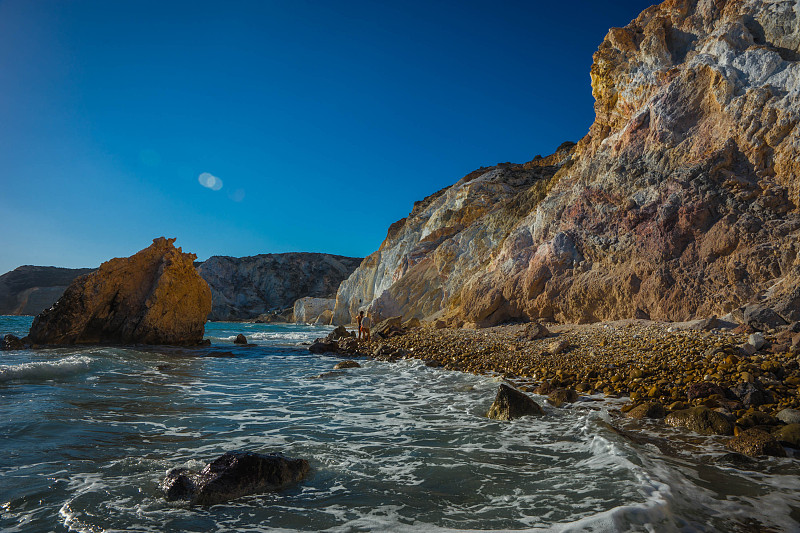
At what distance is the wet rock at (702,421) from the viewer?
5355 millimetres

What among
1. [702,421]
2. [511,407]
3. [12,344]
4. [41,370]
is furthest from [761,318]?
[12,344]

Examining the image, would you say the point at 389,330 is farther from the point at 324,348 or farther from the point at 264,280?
the point at 264,280

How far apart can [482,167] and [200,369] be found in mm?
37945

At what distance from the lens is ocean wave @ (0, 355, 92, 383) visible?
10.4 meters

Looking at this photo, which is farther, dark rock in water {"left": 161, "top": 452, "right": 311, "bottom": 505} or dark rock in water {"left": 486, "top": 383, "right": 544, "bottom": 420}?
dark rock in water {"left": 486, "top": 383, "right": 544, "bottom": 420}

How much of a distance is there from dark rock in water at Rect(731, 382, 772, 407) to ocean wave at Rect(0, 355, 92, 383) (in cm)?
1404

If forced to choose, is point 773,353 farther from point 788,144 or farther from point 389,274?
point 389,274

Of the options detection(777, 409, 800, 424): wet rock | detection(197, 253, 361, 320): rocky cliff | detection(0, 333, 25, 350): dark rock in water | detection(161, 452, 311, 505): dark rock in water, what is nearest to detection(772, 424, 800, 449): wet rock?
detection(777, 409, 800, 424): wet rock

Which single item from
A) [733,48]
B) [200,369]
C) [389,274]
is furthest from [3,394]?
[389,274]

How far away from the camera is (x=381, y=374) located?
1276 centimetres

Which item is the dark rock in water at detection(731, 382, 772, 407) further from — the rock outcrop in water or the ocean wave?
the rock outcrop in water

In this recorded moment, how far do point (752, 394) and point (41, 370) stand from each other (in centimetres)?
1487

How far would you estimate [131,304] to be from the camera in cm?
2025

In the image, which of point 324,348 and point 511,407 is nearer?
point 511,407
